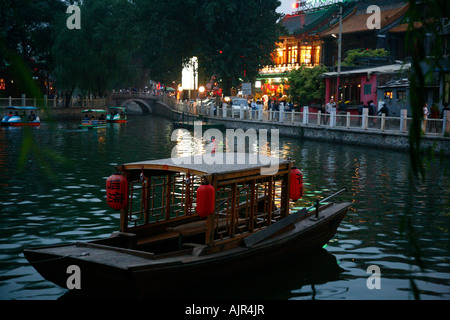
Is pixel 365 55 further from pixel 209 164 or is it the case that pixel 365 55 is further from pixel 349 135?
pixel 209 164

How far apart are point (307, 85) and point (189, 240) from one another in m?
35.4

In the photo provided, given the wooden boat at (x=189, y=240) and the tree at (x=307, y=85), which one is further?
the tree at (x=307, y=85)

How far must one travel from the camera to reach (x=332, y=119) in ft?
109

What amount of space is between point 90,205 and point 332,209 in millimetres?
6608

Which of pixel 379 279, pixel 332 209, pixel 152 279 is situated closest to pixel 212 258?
pixel 152 279

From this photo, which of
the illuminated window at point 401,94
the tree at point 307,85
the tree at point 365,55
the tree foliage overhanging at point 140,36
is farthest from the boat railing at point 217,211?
the tree foliage overhanging at point 140,36

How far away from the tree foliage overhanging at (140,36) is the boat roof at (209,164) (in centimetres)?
3792

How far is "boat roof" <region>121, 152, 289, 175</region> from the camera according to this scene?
28.1 feet

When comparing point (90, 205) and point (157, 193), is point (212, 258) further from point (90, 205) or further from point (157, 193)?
point (157, 193)

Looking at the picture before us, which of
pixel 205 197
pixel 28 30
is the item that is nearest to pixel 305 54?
pixel 28 30

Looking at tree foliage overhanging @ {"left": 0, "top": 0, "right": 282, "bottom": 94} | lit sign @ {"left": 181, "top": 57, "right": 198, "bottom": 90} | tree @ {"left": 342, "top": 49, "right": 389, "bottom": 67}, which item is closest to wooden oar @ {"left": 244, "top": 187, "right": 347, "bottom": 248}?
tree @ {"left": 342, "top": 49, "right": 389, "bottom": 67}

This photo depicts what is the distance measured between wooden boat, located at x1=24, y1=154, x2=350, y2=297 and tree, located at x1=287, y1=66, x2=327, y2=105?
108 feet

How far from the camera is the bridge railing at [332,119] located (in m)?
26.0

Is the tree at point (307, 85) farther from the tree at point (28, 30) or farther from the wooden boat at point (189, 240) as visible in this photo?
the wooden boat at point (189, 240)
